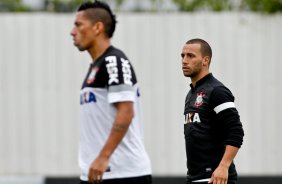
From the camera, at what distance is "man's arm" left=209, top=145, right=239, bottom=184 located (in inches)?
235

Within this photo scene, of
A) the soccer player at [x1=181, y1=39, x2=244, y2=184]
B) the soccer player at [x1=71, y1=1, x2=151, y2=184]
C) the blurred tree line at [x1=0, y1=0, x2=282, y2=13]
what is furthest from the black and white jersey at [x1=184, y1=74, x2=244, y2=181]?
the blurred tree line at [x1=0, y1=0, x2=282, y2=13]

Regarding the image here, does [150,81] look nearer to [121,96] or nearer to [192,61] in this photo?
[192,61]

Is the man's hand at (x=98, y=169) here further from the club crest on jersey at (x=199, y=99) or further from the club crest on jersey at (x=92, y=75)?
the club crest on jersey at (x=199, y=99)

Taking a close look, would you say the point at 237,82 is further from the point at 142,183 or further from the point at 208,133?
the point at 142,183

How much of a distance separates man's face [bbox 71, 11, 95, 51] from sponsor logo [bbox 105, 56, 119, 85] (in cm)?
20

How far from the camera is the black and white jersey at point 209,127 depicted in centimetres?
618

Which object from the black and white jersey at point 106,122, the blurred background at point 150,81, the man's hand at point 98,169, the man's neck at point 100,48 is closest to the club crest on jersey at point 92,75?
the black and white jersey at point 106,122

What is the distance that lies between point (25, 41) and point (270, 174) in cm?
410

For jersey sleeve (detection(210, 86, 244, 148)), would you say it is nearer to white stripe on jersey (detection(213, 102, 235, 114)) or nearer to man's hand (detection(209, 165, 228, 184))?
white stripe on jersey (detection(213, 102, 235, 114))

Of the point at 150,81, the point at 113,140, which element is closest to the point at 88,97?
the point at 113,140

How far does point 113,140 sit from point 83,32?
74 cm

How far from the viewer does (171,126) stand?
42.2 feet

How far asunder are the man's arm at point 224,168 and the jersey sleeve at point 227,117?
62mm

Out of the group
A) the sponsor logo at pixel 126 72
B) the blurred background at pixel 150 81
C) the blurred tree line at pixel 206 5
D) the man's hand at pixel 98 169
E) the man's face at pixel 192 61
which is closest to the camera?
the man's hand at pixel 98 169
